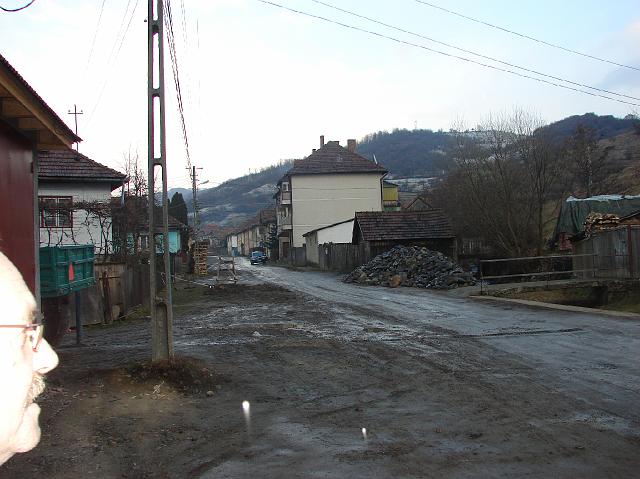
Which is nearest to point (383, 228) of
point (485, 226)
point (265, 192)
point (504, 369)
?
point (485, 226)

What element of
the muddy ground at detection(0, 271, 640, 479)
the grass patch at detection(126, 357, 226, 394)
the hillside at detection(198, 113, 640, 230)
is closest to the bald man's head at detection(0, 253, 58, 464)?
the muddy ground at detection(0, 271, 640, 479)

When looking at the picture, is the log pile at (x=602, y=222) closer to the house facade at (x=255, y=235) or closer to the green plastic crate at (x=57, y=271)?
the green plastic crate at (x=57, y=271)

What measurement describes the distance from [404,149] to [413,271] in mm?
98213

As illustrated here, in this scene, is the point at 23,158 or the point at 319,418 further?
the point at 23,158

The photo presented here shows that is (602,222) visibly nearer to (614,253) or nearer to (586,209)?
(614,253)

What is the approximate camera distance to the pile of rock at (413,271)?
3023cm

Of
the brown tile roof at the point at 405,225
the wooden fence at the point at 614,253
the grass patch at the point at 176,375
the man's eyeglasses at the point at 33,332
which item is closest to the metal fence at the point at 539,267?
the wooden fence at the point at 614,253

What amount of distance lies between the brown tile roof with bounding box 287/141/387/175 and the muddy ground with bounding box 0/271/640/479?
2325 inches

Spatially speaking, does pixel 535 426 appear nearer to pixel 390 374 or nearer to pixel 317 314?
pixel 390 374

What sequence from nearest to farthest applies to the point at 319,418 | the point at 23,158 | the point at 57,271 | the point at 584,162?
the point at 319,418 → the point at 23,158 → the point at 57,271 → the point at 584,162

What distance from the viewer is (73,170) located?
29047 mm

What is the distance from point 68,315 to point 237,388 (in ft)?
26.7

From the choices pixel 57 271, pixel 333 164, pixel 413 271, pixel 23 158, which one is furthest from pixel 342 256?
pixel 23 158

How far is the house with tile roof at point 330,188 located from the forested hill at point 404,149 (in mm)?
48372
